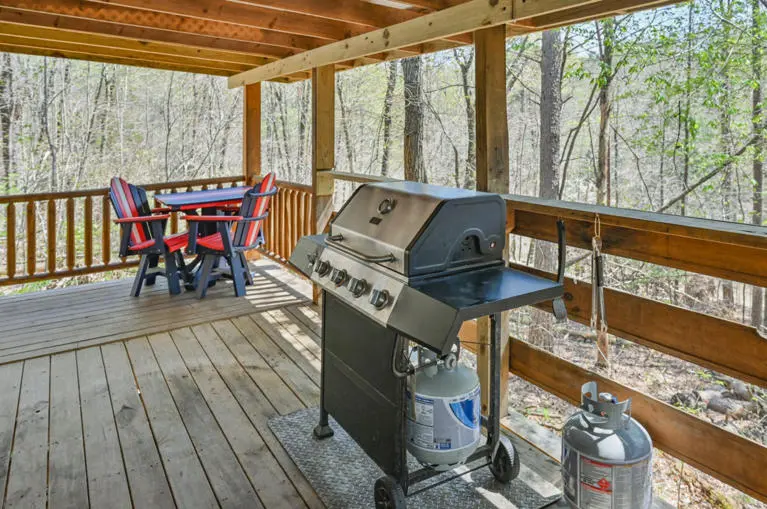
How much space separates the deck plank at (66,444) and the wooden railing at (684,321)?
82.1 inches

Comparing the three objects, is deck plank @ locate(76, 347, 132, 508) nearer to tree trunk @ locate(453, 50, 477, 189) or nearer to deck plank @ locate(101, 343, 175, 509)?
deck plank @ locate(101, 343, 175, 509)

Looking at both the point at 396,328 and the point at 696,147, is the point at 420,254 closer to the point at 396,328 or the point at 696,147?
the point at 396,328

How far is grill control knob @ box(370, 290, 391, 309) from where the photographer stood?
159cm

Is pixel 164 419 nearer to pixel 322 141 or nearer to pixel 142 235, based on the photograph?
pixel 142 235

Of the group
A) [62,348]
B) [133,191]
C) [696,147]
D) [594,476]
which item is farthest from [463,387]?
[696,147]

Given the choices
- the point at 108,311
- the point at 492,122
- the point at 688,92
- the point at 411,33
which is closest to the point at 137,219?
the point at 108,311

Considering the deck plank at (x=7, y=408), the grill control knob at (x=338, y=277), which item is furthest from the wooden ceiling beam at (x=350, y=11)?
the deck plank at (x=7, y=408)

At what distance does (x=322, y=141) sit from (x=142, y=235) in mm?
1785

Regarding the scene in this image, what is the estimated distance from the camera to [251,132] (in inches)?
240

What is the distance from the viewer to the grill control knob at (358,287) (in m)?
1.72

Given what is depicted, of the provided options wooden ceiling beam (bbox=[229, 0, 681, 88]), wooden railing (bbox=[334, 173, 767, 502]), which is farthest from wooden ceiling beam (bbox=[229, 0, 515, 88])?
wooden railing (bbox=[334, 173, 767, 502])

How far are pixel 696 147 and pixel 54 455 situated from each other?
8564 mm

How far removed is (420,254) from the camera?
1.59 metres

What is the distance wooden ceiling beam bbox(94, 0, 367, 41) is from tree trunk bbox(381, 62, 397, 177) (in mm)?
6188
